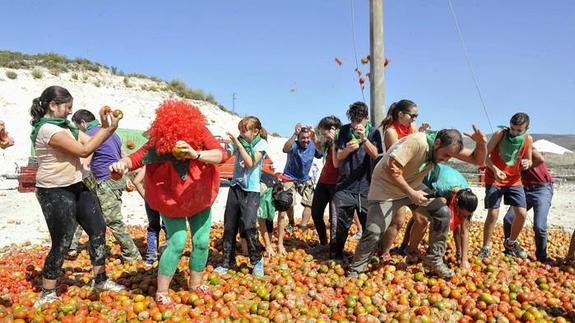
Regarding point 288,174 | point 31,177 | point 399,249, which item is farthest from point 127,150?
point 399,249

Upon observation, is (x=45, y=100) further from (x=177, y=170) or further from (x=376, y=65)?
(x=376, y=65)

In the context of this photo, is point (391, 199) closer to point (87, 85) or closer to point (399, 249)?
point (399, 249)

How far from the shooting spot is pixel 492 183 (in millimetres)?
5793

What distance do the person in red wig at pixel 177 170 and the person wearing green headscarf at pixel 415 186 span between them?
A: 5.89 ft

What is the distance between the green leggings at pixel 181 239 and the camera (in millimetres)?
3859

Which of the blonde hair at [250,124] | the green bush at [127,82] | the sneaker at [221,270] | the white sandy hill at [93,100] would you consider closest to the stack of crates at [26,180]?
the white sandy hill at [93,100]

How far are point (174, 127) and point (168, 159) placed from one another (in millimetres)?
308

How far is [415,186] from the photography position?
15.6ft

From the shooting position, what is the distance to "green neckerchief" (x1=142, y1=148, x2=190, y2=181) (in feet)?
12.1

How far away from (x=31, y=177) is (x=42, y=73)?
20890mm

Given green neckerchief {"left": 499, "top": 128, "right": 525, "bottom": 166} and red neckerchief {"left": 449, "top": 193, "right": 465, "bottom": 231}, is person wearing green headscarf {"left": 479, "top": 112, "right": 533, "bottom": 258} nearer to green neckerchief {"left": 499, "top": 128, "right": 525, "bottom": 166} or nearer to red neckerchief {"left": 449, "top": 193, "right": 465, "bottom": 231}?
green neckerchief {"left": 499, "top": 128, "right": 525, "bottom": 166}

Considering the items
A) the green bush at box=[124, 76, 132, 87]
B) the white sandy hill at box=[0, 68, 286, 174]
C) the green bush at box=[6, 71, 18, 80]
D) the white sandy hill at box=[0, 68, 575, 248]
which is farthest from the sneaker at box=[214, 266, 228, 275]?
the green bush at box=[124, 76, 132, 87]

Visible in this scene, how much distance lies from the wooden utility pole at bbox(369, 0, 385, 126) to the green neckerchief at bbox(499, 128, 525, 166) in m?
1.72

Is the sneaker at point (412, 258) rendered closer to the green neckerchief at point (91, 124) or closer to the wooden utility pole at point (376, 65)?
the wooden utility pole at point (376, 65)
